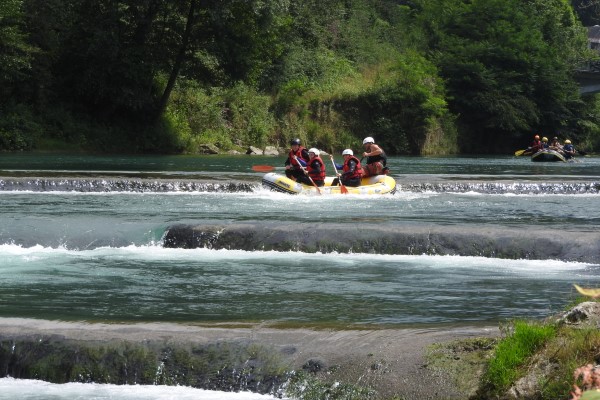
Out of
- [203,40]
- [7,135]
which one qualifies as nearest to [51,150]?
[7,135]

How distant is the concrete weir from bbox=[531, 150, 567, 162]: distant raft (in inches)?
1158

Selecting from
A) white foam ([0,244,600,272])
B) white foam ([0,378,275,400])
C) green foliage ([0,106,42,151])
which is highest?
green foliage ([0,106,42,151])

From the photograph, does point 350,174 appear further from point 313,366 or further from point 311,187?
point 313,366

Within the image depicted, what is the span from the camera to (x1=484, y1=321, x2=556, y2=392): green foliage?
649cm

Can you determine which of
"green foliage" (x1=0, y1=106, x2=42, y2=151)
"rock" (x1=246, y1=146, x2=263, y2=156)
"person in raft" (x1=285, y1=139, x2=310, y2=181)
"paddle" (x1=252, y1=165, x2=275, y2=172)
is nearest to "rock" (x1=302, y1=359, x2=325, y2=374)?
"person in raft" (x1=285, y1=139, x2=310, y2=181)

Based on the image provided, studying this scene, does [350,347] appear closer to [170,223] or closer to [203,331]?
[203,331]

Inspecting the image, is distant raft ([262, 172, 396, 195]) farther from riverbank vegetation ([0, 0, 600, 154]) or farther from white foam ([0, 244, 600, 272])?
riverbank vegetation ([0, 0, 600, 154])

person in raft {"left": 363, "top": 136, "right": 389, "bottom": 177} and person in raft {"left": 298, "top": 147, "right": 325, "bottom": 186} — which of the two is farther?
person in raft {"left": 363, "top": 136, "right": 389, "bottom": 177}

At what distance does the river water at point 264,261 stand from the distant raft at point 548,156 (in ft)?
67.0

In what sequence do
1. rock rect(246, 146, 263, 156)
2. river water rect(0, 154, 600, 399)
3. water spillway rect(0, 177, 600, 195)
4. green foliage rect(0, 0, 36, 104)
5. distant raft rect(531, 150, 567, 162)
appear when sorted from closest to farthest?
river water rect(0, 154, 600, 399) → water spillway rect(0, 177, 600, 195) → green foliage rect(0, 0, 36, 104) → distant raft rect(531, 150, 567, 162) → rock rect(246, 146, 263, 156)

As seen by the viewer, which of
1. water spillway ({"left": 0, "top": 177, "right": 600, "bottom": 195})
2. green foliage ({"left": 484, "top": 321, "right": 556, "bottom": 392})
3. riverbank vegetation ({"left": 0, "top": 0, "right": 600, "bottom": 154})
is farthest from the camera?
riverbank vegetation ({"left": 0, "top": 0, "right": 600, "bottom": 154})

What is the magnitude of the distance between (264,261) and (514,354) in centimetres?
687

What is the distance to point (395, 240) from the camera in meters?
13.9

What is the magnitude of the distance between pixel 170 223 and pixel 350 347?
24.9ft
